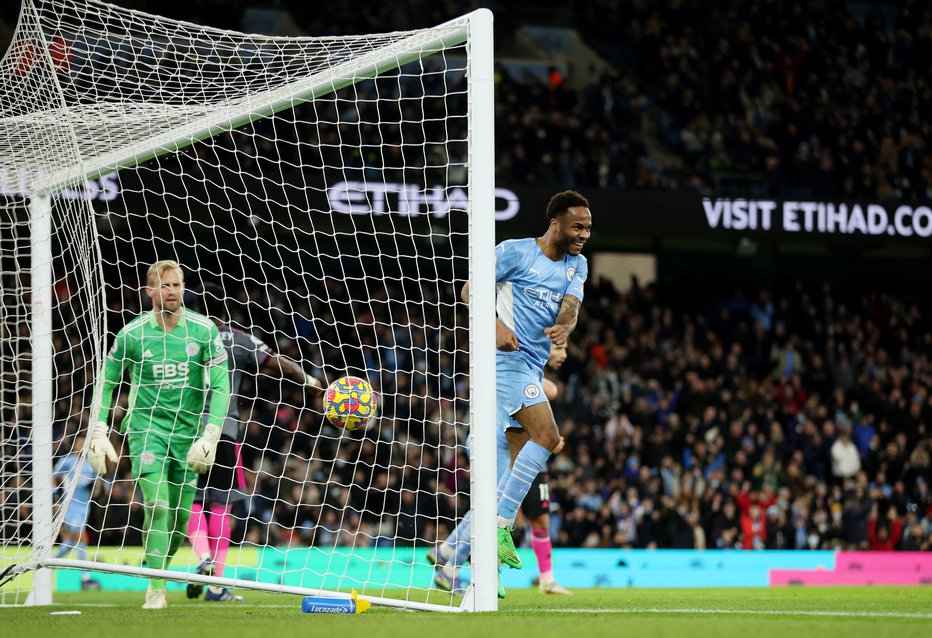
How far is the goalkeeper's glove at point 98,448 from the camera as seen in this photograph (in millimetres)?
6770

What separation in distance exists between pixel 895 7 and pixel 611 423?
41.3 feet

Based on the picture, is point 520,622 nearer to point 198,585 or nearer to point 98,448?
point 98,448

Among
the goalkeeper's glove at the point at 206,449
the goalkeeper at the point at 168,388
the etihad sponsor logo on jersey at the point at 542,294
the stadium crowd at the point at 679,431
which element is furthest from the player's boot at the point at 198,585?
the stadium crowd at the point at 679,431

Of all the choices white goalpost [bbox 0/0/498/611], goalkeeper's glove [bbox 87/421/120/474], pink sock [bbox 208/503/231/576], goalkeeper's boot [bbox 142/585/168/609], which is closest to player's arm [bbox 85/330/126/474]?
goalkeeper's glove [bbox 87/421/120/474]

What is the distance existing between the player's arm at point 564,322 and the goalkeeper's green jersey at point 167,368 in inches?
73.7

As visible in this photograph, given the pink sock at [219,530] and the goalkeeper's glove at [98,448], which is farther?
the pink sock at [219,530]

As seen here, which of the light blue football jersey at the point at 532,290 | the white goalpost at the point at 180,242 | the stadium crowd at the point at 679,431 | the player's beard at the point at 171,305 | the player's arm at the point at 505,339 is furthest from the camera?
the stadium crowd at the point at 679,431

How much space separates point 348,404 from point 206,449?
833 millimetres

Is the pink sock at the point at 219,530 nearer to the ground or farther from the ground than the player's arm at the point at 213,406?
nearer to the ground

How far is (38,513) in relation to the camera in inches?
295

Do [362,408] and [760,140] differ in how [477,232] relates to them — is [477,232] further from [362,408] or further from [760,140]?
[760,140]

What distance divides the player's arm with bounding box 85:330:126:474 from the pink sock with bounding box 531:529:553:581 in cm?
307

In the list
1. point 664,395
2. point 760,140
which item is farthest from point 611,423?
point 760,140

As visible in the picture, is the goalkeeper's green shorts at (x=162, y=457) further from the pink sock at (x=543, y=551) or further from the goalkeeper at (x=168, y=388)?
the pink sock at (x=543, y=551)
